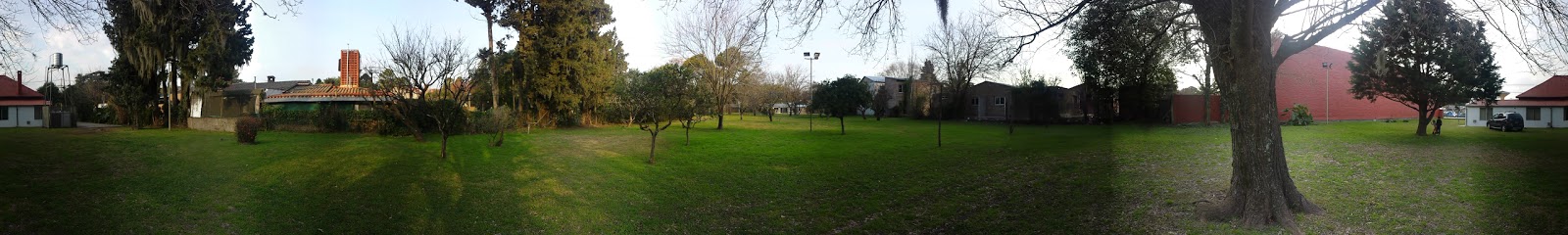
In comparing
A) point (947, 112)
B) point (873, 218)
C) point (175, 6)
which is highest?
point (175, 6)

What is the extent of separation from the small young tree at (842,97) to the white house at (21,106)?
1659 cm

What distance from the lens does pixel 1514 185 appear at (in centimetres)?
530

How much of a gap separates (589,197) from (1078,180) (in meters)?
4.49

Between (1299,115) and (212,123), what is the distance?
15040 mm

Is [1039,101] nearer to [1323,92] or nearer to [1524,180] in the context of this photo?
[1323,92]

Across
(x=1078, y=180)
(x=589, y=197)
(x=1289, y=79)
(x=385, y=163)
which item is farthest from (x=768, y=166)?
(x=1289, y=79)

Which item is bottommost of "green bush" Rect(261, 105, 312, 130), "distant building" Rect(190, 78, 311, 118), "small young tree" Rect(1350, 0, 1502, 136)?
"green bush" Rect(261, 105, 312, 130)

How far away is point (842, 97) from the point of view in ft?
71.5

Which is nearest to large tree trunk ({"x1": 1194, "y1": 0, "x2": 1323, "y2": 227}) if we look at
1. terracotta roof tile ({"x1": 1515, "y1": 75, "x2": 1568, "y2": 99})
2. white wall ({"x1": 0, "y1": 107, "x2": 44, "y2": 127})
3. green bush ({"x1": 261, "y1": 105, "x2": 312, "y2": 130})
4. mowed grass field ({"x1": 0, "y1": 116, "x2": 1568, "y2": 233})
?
mowed grass field ({"x1": 0, "y1": 116, "x2": 1568, "y2": 233})

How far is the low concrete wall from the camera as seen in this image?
23.0ft

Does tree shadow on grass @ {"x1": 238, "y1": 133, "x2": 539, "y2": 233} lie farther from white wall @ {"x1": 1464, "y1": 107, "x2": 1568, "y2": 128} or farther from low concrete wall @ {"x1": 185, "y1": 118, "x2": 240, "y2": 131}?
white wall @ {"x1": 1464, "y1": 107, "x2": 1568, "y2": 128}

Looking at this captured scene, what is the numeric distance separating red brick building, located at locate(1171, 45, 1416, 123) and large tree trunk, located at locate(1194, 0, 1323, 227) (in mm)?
6418

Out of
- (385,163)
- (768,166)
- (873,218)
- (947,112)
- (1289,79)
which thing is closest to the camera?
(873,218)

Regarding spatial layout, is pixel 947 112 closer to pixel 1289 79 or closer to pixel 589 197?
pixel 1289 79
